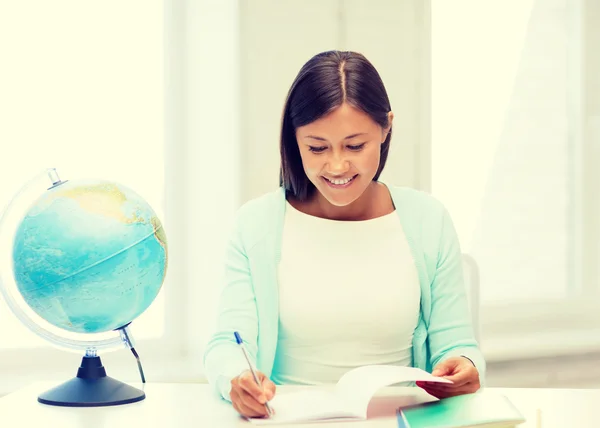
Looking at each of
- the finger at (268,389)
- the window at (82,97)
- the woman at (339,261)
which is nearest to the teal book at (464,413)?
the finger at (268,389)

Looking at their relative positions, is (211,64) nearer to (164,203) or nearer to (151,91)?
(151,91)

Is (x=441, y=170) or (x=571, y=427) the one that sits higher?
(x=441, y=170)

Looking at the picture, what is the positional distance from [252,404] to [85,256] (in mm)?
353

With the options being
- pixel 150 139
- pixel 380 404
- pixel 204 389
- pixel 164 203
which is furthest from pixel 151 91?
pixel 380 404

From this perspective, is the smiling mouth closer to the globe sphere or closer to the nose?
the nose

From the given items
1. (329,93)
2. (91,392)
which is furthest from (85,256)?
(329,93)

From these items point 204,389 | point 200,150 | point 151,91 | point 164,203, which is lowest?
point 204,389

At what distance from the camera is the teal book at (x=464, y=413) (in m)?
1.12

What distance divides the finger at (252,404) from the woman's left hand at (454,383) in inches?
11.3

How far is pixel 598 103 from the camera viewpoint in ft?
9.37

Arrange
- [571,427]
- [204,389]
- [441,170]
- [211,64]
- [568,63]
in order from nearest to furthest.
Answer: [571,427]
[204,389]
[211,64]
[441,170]
[568,63]

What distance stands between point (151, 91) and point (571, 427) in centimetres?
163

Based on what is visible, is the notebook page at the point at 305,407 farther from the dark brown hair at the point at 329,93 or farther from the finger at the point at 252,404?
the dark brown hair at the point at 329,93

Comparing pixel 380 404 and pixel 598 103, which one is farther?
pixel 598 103
